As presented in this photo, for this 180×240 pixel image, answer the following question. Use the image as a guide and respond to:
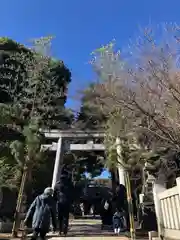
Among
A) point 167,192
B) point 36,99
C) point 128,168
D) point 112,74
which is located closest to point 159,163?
point 167,192

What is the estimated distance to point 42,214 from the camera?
5871mm

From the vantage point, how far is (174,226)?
4.62 meters

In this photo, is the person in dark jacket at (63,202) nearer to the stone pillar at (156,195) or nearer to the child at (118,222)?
the child at (118,222)

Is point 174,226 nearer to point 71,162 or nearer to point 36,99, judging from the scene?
point 36,99

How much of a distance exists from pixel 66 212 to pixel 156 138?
4.04 metres

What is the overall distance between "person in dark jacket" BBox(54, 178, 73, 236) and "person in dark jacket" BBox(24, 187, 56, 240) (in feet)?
9.00

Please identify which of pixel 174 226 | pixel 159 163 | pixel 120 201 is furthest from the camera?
pixel 120 201

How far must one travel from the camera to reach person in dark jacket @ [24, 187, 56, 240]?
583 cm

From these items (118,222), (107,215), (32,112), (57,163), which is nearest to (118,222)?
(118,222)

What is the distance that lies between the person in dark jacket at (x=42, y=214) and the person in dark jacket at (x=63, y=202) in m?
2.74

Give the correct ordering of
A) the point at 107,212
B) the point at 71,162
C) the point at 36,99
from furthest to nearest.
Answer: the point at 71,162, the point at 36,99, the point at 107,212

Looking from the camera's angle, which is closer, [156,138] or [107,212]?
[156,138]

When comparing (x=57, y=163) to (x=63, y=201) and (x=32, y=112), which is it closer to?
(x=32, y=112)

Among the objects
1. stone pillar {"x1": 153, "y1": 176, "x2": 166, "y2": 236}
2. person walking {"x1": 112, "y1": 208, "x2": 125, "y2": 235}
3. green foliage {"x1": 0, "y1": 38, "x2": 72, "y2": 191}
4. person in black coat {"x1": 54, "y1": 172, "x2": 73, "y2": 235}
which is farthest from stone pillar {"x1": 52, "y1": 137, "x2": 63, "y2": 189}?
stone pillar {"x1": 153, "y1": 176, "x2": 166, "y2": 236}
